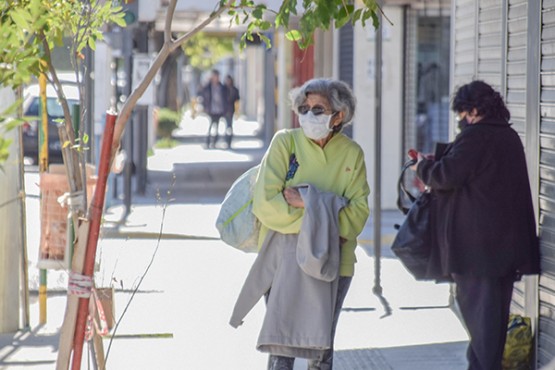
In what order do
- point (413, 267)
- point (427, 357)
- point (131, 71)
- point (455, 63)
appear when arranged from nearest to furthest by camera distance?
point (413, 267) < point (427, 357) < point (455, 63) < point (131, 71)

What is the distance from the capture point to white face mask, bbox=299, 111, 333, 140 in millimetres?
6172

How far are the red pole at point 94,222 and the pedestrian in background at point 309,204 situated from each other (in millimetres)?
1395

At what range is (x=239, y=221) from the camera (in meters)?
6.30

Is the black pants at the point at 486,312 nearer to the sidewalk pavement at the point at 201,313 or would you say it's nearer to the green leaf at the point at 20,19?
the sidewalk pavement at the point at 201,313

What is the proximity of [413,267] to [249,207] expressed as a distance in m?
1.27

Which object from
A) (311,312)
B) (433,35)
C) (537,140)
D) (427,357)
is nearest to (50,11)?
(311,312)

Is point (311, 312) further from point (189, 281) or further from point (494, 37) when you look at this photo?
point (189, 281)

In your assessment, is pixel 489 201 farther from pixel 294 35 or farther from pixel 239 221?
pixel 294 35

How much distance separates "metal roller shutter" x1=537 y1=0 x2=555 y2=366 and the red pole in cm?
302

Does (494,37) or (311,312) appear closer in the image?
(311,312)

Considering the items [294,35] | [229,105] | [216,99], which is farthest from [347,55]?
[229,105]

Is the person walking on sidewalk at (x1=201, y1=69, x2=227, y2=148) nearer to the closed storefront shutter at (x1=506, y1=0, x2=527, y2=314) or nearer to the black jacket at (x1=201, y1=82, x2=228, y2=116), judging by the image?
the black jacket at (x1=201, y1=82, x2=228, y2=116)

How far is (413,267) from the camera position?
282 inches

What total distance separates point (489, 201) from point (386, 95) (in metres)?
10.3
